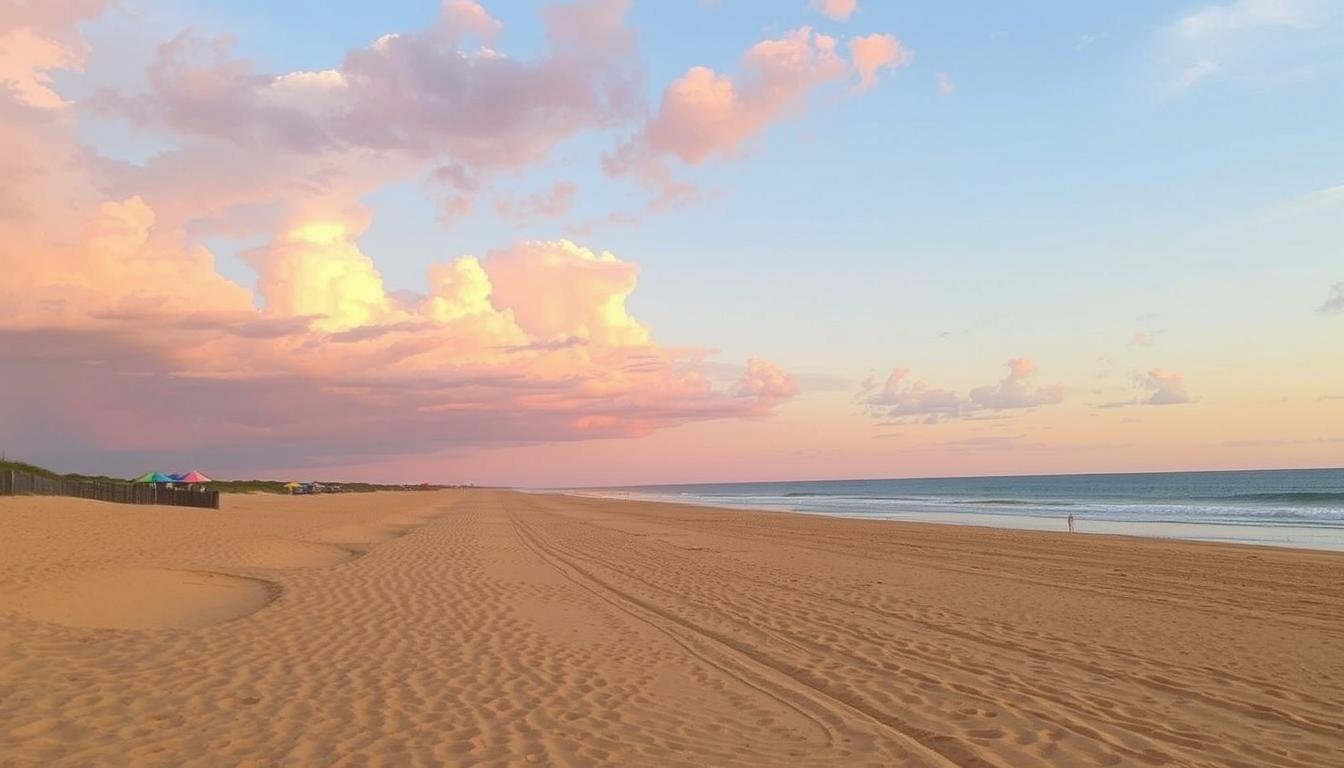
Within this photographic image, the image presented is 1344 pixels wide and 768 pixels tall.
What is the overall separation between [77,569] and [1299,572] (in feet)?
84.5

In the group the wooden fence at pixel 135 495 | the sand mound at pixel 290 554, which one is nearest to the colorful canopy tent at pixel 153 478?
the wooden fence at pixel 135 495

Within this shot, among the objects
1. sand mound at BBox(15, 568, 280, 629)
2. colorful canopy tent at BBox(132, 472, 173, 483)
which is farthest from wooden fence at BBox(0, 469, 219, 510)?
sand mound at BBox(15, 568, 280, 629)

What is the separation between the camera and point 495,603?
12781 millimetres

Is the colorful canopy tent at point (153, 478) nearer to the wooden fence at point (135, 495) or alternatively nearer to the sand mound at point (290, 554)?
the wooden fence at point (135, 495)

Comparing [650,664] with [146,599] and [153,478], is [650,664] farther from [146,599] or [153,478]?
[153,478]

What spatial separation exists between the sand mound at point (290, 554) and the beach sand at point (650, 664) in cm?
21

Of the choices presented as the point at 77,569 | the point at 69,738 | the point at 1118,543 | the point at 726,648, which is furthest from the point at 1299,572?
the point at 77,569

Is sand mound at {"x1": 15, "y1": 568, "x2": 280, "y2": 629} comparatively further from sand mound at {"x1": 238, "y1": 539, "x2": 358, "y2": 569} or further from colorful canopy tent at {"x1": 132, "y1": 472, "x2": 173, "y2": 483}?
colorful canopy tent at {"x1": 132, "y1": 472, "x2": 173, "y2": 483}

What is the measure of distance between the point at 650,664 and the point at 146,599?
8.56 m

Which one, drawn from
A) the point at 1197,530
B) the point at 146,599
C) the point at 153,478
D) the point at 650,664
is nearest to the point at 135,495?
the point at 153,478

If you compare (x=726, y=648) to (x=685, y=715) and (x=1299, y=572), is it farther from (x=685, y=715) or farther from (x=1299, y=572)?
(x=1299, y=572)

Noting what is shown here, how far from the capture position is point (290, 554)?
65.7 feet

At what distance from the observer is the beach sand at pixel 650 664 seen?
597cm

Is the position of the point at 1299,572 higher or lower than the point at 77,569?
lower
